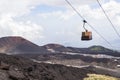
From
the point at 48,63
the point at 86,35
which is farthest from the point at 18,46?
the point at 86,35

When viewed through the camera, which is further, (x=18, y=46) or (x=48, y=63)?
(x=18, y=46)

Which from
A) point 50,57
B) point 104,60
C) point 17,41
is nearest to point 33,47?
point 17,41

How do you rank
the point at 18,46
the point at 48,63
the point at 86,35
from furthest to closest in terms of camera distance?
the point at 18,46, the point at 48,63, the point at 86,35

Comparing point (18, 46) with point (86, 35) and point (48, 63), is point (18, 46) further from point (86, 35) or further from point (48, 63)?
point (86, 35)

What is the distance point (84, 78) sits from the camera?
145 ft

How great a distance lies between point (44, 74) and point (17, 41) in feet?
343

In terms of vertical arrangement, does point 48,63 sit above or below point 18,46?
above

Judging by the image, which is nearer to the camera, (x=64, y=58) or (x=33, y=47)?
(x=64, y=58)

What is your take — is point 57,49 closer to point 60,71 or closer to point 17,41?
point 17,41

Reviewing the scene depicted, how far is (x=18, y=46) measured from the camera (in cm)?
13375

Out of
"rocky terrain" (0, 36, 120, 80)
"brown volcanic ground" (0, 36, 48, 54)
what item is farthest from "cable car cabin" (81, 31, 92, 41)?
"brown volcanic ground" (0, 36, 48, 54)

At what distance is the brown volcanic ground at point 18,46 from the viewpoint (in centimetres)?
12945

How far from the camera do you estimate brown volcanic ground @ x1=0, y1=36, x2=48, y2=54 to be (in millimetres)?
129450

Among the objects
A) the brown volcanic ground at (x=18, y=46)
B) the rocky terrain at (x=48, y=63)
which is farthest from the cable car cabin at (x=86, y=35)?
the brown volcanic ground at (x=18, y=46)
